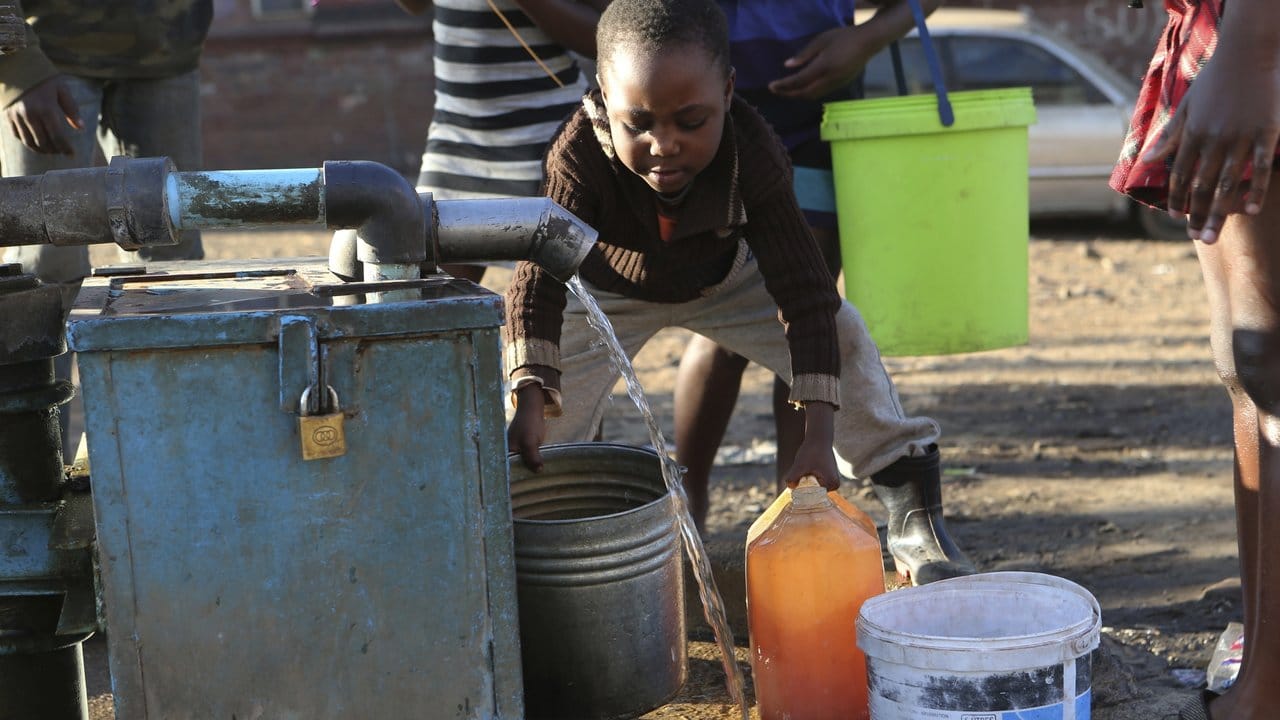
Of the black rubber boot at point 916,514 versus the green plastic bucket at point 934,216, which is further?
the green plastic bucket at point 934,216

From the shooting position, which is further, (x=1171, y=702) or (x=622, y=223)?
(x=622, y=223)

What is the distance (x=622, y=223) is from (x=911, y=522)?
0.90 metres

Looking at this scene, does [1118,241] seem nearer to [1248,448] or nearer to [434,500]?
[1248,448]

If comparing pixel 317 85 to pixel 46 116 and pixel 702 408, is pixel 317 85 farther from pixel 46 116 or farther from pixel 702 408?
pixel 702 408

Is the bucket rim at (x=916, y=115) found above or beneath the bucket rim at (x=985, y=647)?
above

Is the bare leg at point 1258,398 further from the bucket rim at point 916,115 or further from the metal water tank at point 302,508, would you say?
the metal water tank at point 302,508

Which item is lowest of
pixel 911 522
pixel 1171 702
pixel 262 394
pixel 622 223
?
pixel 1171 702

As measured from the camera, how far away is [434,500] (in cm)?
184

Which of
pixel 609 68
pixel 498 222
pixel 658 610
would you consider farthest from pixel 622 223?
pixel 658 610

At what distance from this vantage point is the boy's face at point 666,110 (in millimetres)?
2402

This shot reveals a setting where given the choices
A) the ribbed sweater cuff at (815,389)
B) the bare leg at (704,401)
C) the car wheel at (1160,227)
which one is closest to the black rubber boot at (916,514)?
the bare leg at (704,401)

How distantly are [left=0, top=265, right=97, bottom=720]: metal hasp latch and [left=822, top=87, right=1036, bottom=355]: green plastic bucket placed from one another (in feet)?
5.75

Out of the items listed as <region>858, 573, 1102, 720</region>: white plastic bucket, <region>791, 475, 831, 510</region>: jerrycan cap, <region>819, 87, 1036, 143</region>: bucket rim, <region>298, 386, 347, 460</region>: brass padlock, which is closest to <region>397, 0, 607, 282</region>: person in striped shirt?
<region>819, 87, 1036, 143</region>: bucket rim

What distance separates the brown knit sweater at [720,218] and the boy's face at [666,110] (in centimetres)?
10
